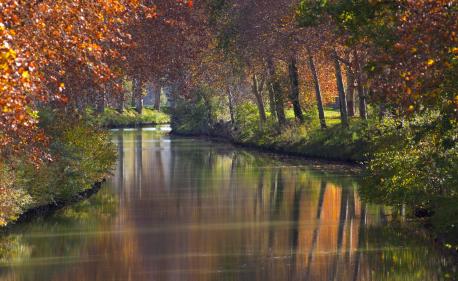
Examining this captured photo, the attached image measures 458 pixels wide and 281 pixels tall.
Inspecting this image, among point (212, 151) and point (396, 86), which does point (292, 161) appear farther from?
point (396, 86)

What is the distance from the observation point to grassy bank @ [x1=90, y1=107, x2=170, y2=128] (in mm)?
134000

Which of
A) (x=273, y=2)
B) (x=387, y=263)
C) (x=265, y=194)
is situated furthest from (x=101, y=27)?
(x=273, y=2)

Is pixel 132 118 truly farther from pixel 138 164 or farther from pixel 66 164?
pixel 66 164

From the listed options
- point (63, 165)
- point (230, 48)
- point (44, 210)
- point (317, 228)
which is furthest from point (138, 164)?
point (317, 228)

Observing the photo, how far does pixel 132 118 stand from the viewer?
14225cm

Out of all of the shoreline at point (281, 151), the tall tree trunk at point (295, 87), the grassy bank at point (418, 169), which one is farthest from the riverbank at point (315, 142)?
the tall tree trunk at point (295, 87)

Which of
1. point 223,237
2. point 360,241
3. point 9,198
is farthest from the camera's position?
point 223,237

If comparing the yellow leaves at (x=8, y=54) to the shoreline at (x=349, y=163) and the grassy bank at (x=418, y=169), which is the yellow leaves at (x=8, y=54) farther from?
the shoreline at (x=349, y=163)

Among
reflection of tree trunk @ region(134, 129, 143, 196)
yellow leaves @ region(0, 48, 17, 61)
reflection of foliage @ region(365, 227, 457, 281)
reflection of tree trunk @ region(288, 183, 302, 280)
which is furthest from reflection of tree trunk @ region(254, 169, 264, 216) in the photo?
yellow leaves @ region(0, 48, 17, 61)

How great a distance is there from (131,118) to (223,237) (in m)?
114

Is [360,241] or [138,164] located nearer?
[360,241]

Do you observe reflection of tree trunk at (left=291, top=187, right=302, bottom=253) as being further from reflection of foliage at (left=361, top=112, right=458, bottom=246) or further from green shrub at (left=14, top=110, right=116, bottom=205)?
green shrub at (left=14, top=110, right=116, bottom=205)

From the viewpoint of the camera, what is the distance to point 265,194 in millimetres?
40375

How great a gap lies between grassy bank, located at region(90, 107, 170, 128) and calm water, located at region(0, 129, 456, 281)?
86078 mm
